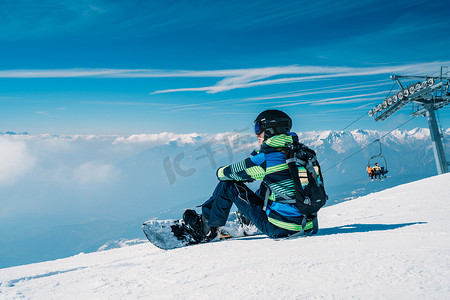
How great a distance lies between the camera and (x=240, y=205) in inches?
181

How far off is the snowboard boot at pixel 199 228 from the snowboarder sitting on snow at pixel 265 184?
29cm

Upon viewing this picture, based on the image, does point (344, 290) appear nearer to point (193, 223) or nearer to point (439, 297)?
point (439, 297)

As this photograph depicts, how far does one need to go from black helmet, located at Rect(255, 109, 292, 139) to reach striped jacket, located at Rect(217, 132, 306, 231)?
0.56 feet

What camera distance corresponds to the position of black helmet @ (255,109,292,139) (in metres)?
4.23

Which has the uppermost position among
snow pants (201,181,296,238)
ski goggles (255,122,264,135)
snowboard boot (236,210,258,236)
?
ski goggles (255,122,264,135)

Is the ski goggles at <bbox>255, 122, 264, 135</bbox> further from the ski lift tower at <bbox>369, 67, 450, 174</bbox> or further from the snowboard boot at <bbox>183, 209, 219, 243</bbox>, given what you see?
the ski lift tower at <bbox>369, 67, 450, 174</bbox>

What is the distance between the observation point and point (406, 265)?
7.12ft

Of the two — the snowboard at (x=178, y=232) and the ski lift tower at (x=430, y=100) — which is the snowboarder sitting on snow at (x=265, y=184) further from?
the ski lift tower at (x=430, y=100)

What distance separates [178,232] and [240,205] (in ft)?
4.99

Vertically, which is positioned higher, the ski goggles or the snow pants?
the ski goggles

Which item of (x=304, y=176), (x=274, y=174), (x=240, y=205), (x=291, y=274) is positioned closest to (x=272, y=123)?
(x=274, y=174)

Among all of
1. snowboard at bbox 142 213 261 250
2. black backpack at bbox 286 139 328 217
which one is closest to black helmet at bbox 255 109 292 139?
black backpack at bbox 286 139 328 217

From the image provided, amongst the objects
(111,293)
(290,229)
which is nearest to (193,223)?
(290,229)

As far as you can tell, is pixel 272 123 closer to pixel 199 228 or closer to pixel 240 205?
pixel 240 205
